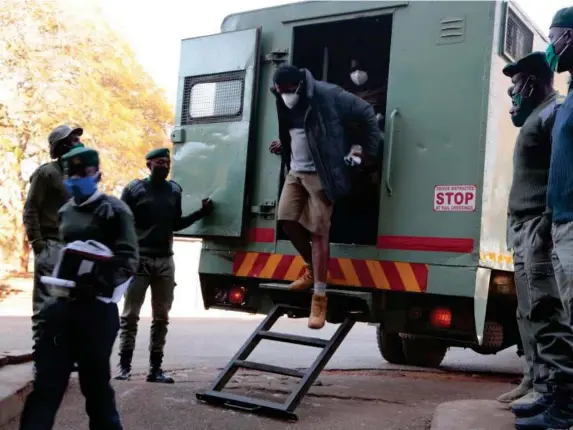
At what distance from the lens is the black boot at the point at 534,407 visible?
155 inches

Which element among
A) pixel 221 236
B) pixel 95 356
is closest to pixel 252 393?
pixel 221 236

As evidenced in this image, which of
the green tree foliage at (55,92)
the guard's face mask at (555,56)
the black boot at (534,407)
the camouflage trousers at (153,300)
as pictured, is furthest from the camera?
the green tree foliage at (55,92)

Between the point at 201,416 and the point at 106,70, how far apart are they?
14.7 metres

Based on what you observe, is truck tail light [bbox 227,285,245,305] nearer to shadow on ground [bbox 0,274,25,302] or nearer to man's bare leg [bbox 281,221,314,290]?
man's bare leg [bbox 281,221,314,290]

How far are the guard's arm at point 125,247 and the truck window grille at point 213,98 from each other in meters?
2.80

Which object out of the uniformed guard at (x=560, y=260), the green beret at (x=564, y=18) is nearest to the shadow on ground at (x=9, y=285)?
the uniformed guard at (x=560, y=260)

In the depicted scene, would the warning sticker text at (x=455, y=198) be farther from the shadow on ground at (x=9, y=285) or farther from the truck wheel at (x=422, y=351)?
the shadow on ground at (x=9, y=285)

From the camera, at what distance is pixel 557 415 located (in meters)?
3.80

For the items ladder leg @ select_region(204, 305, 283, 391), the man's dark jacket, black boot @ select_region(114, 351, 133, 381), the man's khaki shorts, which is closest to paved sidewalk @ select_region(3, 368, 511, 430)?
black boot @ select_region(114, 351, 133, 381)

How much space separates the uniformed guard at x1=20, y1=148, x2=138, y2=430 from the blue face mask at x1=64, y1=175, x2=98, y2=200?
0.15 ft

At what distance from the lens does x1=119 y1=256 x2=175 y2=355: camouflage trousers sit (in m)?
5.96

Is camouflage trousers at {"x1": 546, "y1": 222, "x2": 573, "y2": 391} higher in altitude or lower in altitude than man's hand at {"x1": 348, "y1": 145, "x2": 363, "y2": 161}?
lower

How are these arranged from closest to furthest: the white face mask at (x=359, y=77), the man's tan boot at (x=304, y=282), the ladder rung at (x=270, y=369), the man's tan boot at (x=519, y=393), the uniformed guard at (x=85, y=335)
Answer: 1. the uniformed guard at (x=85, y=335)
2. the man's tan boot at (x=519, y=393)
3. the ladder rung at (x=270, y=369)
4. the man's tan boot at (x=304, y=282)
5. the white face mask at (x=359, y=77)

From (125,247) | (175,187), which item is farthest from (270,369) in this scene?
(125,247)
